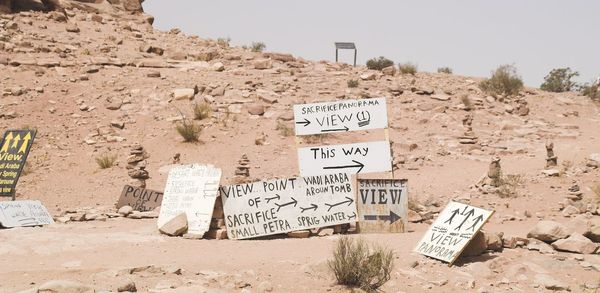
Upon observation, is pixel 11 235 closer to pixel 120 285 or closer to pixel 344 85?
pixel 120 285

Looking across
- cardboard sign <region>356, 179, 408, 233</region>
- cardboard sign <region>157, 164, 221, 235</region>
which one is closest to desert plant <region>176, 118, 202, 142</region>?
cardboard sign <region>157, 164, 221, 235</region>

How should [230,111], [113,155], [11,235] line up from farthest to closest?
1. [230,111]
2. [113,155]
3. [11,235]

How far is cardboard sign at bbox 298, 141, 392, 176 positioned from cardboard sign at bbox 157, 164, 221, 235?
5.08 ft

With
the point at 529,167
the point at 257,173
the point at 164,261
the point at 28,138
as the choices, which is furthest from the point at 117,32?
the point at 164,261

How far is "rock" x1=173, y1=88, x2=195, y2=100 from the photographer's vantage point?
1917 centimetres

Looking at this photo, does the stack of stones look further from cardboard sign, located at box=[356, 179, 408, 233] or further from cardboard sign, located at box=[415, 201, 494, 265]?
cardboard sign, located at box=[415, 201, 494, 265]

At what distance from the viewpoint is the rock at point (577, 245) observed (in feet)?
24.0

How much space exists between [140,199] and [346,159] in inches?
165

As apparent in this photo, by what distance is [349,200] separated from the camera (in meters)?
8.66

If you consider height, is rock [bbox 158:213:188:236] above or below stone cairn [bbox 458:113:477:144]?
below

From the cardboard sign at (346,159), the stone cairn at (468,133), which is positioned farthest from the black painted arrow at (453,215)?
the stone cairn at (468,133)

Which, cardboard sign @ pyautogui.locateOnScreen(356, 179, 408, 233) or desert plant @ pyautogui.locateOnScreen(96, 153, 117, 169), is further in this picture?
desert plant @ pyautogui.locateOnScreen(96, 153, 117, 169)

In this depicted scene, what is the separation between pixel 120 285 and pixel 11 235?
Result: 11.0 feet

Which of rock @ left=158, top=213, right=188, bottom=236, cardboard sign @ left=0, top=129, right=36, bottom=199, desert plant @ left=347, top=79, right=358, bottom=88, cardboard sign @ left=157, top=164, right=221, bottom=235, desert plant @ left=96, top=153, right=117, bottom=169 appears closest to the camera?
rock @ left=158, top=213, right=188, bottom=236
